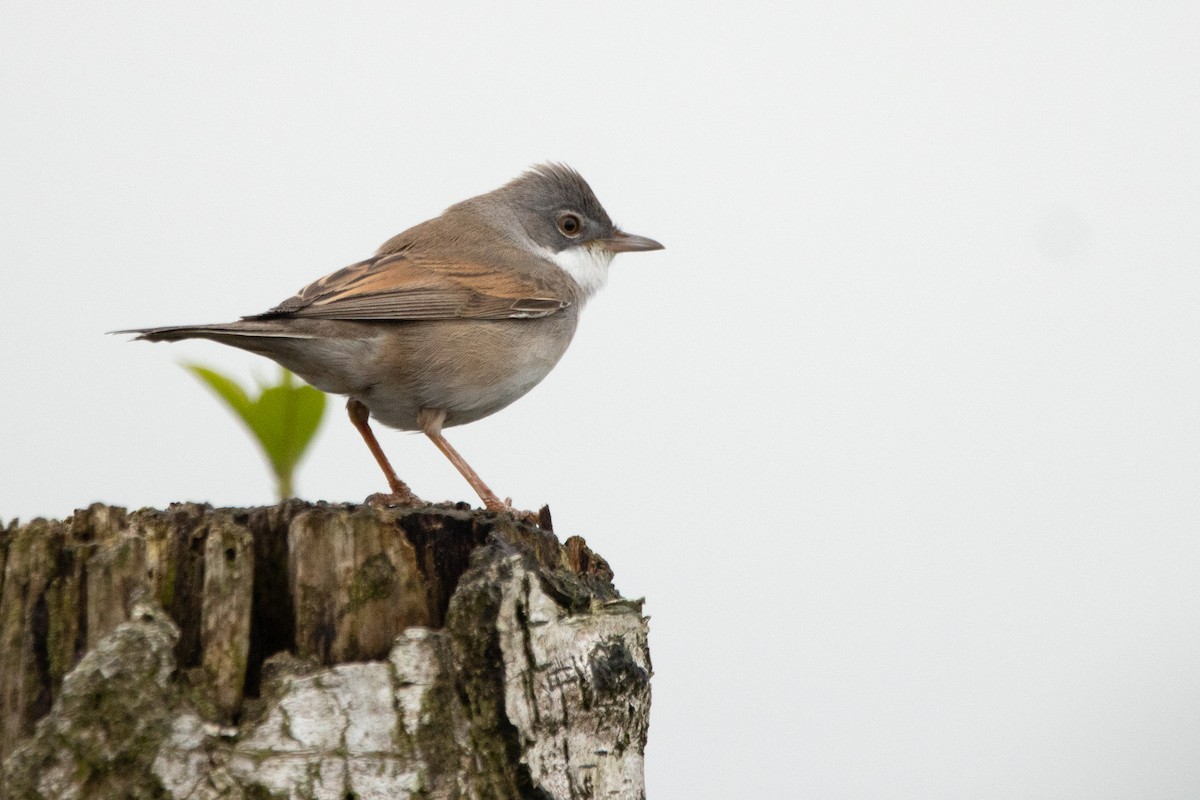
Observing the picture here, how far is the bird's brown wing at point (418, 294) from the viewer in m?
6.16

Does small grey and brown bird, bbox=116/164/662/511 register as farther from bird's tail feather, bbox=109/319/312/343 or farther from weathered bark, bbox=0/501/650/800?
weathered bark, bbox=0/501/650/800

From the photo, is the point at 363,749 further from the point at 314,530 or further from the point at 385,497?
the point at 385,497

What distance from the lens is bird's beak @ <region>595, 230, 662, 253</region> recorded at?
833 cm

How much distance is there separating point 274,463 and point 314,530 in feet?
4.82

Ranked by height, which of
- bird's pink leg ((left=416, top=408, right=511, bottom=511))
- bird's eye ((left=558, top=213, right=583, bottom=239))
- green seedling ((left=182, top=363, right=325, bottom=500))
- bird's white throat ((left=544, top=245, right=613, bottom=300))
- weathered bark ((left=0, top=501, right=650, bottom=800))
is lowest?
weathered bark ((left=0, top=501, right=650, bottom=800))

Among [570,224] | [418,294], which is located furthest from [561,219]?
[418,294]

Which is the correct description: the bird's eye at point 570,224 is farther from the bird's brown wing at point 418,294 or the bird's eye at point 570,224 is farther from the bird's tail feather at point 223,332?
the bird's tail feather at point 223,332

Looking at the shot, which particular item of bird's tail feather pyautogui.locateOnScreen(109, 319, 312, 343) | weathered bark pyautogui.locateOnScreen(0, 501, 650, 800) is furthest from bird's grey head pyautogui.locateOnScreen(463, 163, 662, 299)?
weathered bark pyautogui.locateOnScreen(0, 501, 650, 800)

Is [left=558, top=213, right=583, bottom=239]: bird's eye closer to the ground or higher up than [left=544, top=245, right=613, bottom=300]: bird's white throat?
higher up

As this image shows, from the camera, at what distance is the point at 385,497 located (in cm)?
604

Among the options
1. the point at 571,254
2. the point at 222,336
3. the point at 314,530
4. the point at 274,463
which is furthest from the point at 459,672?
the point at 571,254

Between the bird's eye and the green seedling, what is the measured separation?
3815 mm

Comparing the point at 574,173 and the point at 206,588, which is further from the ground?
the point at 574,173

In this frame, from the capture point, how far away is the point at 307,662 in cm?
315
